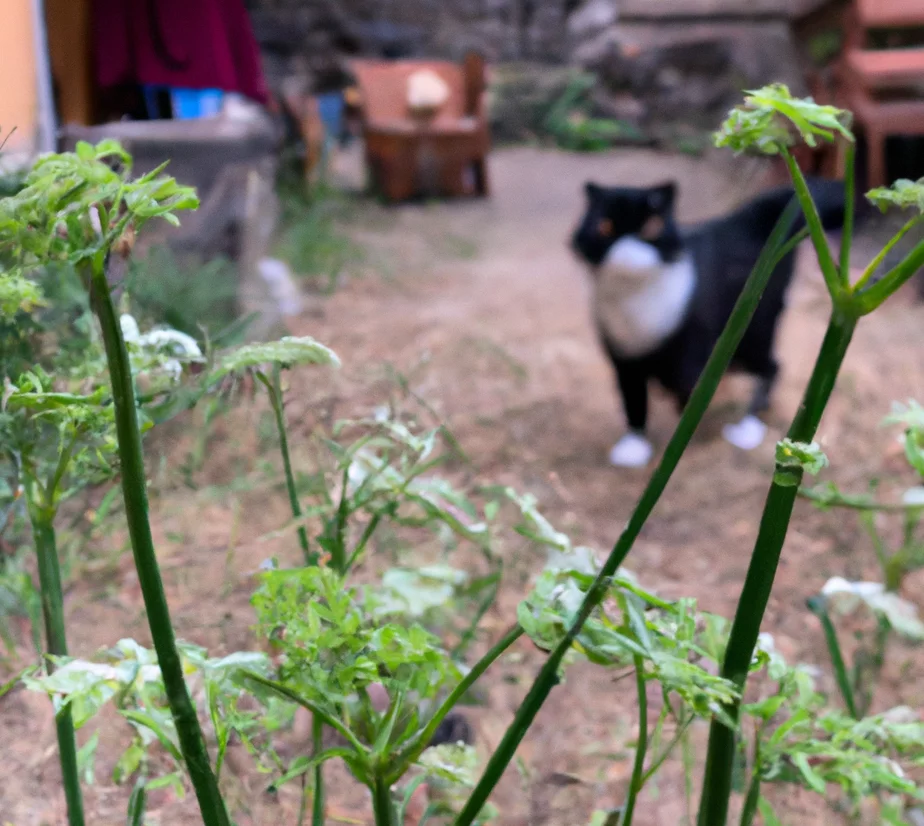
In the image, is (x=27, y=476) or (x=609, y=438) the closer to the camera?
(x=27, y=476)

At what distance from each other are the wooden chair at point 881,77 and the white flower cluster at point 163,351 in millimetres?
Answer: 1799

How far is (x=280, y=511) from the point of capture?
105 centimetres

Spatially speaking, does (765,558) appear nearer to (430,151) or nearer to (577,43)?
(430,151)

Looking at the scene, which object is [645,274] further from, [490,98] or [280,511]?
[490,98]

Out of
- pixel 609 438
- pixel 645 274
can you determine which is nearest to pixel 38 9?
pixel 645 274

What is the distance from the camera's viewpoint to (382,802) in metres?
0.42

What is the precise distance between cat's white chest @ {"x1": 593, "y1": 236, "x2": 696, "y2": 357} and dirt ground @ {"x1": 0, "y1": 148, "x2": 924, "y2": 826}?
0.72 feet

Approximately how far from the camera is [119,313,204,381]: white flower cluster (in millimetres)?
467

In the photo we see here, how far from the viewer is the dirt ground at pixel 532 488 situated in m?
0.73

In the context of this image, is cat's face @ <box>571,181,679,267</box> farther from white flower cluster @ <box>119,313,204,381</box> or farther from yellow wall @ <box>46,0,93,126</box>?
white flower cluster @ <box>119,313,204,381</box>

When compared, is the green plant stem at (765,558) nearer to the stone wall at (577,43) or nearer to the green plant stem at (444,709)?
the green plant stem at (444,709)

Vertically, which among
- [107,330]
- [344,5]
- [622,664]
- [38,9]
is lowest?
[622,664]

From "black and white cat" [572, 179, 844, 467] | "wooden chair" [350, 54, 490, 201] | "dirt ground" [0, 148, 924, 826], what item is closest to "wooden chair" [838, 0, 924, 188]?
"dirt ground" [0, 148, 924, 826]

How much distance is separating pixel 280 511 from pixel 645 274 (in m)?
0.65
